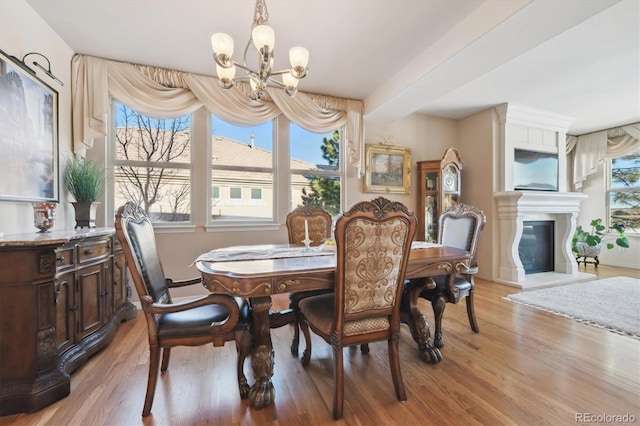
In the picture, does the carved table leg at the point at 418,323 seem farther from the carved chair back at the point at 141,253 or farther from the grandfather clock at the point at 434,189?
the grandfather clock at the point at 434,189

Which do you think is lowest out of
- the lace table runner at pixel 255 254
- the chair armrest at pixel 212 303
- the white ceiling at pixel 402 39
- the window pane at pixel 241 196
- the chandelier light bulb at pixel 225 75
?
the chair armrest at pixel 212 303

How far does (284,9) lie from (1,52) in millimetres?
1853

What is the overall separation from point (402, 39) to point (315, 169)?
1835mm

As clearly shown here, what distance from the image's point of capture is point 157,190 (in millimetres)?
3160

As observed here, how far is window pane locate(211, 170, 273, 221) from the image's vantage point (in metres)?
3.37

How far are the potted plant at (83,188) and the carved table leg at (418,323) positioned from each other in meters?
2.74

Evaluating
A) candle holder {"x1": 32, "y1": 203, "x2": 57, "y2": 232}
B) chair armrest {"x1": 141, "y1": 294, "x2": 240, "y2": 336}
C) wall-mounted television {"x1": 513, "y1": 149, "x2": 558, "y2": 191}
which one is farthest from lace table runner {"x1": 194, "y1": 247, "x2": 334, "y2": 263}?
wall-mounted television {"x1": 513, "y1": 149, "x2": 558, "y2": 191}

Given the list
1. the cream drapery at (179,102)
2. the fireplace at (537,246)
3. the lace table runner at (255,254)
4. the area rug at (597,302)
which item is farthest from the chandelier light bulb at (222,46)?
the fireplace at (537,246)

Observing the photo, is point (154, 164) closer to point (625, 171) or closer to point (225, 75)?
point (225, 75)

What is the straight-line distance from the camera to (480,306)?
9.87 feet

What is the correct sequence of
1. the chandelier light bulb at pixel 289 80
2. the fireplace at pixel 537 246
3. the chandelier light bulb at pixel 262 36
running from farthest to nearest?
the fireplace at pixel 537 246 < the chandelier light bulb at pixel 289 80 < the chandelier light bulb at pixel 262 36

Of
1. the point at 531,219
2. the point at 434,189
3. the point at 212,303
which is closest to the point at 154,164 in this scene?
the point at 212,303

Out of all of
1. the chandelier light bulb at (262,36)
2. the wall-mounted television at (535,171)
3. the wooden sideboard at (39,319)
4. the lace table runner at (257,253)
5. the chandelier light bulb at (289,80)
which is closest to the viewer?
the wooden sideboard at (39,319)

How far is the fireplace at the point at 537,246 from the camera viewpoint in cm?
438
